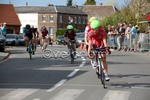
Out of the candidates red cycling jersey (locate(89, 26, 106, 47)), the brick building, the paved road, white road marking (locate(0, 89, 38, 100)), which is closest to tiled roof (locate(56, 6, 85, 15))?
the brick building

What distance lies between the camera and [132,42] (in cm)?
3309

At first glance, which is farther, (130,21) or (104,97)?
(130,21)

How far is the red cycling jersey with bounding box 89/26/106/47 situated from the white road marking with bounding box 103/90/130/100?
1.80 meters

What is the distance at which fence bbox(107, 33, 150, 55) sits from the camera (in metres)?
30.8

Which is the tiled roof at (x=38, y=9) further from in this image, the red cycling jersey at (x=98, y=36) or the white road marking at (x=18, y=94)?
the white road marking at (x=18, y=94)

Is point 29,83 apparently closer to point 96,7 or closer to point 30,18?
point 30,18

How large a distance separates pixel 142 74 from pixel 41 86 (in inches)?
185

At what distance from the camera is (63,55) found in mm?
23219

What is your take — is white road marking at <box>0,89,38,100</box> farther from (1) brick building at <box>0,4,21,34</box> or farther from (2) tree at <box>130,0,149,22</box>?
(1) brick building at <box>0,4,21,34</box>

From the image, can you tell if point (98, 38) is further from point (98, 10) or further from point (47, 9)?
point (98, 10)

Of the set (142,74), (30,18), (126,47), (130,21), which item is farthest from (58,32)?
(142,74)

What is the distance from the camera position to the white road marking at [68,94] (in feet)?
33.6

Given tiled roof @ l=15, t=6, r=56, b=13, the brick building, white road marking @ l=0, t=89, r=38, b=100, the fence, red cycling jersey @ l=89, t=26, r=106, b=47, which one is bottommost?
white road marking @ l=0, t=89, r=38, b=100

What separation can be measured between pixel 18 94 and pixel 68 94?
48.8 inches
